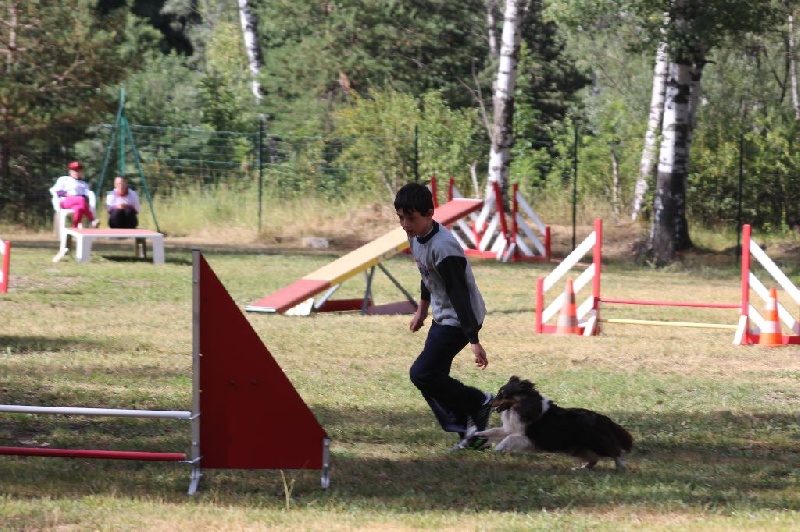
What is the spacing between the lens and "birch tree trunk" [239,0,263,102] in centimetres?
3884

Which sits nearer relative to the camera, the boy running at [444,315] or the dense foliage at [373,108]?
the boy running at [444,315]

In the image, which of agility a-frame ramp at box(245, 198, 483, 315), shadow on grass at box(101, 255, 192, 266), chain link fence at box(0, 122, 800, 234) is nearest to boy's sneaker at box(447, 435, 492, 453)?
agility a-frame ramp at box(245, 198, 483, 315)

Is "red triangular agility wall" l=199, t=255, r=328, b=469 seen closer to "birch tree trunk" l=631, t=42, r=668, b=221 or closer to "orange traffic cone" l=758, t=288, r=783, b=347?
"orange traffic cone" l=758, t=288, r=783, b=347

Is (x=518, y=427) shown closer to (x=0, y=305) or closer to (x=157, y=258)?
(x=0, y=305)

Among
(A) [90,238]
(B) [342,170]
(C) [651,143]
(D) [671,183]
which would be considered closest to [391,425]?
(A) [90,238]

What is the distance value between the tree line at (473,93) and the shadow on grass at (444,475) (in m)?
15.0

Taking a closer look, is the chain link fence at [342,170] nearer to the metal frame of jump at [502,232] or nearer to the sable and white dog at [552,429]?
the metal frame of jump at [502,232]

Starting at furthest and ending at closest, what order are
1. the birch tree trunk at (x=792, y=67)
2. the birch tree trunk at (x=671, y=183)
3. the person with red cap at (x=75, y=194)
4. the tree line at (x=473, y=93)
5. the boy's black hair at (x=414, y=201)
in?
1. the birch tree trunk at (x=792, y=67)
2. the tree line at (x=473, y=93)
3. the birch tree trunk at (x=671, y=183)
4. the person with red cap at (x=75, y=194)
5. the boy's black hair at (x=414, y=201)

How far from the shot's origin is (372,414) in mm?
8852

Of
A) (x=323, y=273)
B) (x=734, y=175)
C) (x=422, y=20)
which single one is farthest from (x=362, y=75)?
(x=323, y=273)

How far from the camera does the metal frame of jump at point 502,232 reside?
23672 millimetres

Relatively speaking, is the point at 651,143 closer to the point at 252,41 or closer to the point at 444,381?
the point at 252,41

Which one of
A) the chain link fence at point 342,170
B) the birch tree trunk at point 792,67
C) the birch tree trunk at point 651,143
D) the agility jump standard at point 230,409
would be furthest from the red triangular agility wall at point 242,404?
the birch tree trunk at point 792,67

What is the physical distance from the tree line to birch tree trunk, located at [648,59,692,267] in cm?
3
